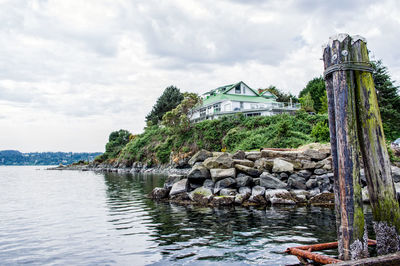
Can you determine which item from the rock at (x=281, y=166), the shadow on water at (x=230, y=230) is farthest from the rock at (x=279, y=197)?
the rock at (x=281, y=166)

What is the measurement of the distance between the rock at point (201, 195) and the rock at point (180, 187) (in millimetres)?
808

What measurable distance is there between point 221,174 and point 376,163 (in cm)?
1279

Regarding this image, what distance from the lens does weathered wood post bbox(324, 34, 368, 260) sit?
5.32 metres

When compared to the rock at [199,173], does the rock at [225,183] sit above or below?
below

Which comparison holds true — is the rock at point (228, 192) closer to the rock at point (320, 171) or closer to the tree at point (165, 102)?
the rock at point (320, 171)

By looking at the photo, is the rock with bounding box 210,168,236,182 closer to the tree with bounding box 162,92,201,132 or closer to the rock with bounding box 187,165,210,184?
the rock with bounding box 187,165,210,184

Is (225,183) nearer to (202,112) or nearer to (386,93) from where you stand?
(386,93)

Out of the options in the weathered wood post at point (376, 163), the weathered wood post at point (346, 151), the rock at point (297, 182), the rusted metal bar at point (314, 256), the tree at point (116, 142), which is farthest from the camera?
the tree at point (116, 142)

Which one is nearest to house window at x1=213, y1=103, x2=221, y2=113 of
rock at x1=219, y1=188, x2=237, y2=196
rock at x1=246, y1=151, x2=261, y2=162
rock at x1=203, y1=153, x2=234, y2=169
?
rock at x1=246, y1=151, x2=261, y2=162

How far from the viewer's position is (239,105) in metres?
63.8

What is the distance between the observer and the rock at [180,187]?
1888 cm

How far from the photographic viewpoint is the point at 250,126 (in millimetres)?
52062

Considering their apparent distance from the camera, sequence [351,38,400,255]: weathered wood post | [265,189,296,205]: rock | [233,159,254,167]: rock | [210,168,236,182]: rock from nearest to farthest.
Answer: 1. [351,38,400,255]: weathered wood post
2. [265,189,296,205]: rock
3. [210,168,236,182]: rock
4. [233,159,254,167]: rock

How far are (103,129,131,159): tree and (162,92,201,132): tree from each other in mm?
32489
